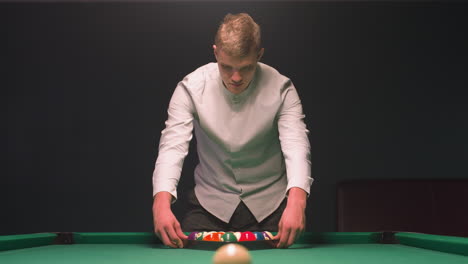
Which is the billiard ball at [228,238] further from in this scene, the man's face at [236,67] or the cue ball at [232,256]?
the man's face at [236,67]

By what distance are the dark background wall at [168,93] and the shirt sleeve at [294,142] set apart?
5.96 ft

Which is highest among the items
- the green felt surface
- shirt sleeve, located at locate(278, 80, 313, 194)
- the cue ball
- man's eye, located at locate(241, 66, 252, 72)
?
man's eye, located at locate(241, 66, 252, 72)

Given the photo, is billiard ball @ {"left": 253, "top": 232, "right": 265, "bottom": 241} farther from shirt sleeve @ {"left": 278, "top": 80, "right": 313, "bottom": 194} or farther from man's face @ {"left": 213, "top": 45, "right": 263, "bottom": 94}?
man's face @ {"left": 213, "top": 45, "right": 263, "bottom": 94}

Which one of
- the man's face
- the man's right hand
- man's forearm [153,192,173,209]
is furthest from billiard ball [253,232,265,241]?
the man's face

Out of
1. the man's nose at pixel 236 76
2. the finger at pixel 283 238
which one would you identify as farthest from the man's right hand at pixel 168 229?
the man's nose at pixel 236 76

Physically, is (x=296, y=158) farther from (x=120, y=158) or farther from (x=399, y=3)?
(x=399, y=3)

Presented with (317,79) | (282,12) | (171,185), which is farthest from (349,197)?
(171,185)

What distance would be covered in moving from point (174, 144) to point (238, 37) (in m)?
0.51

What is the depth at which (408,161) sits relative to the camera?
13.3 ft

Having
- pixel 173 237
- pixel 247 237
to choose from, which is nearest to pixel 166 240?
pixel 173 237

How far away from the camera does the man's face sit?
1.99 metres

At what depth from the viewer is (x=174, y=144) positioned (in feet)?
6.94

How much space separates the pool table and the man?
0.30m

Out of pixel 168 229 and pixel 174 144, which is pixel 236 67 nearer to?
pixel 174 144
